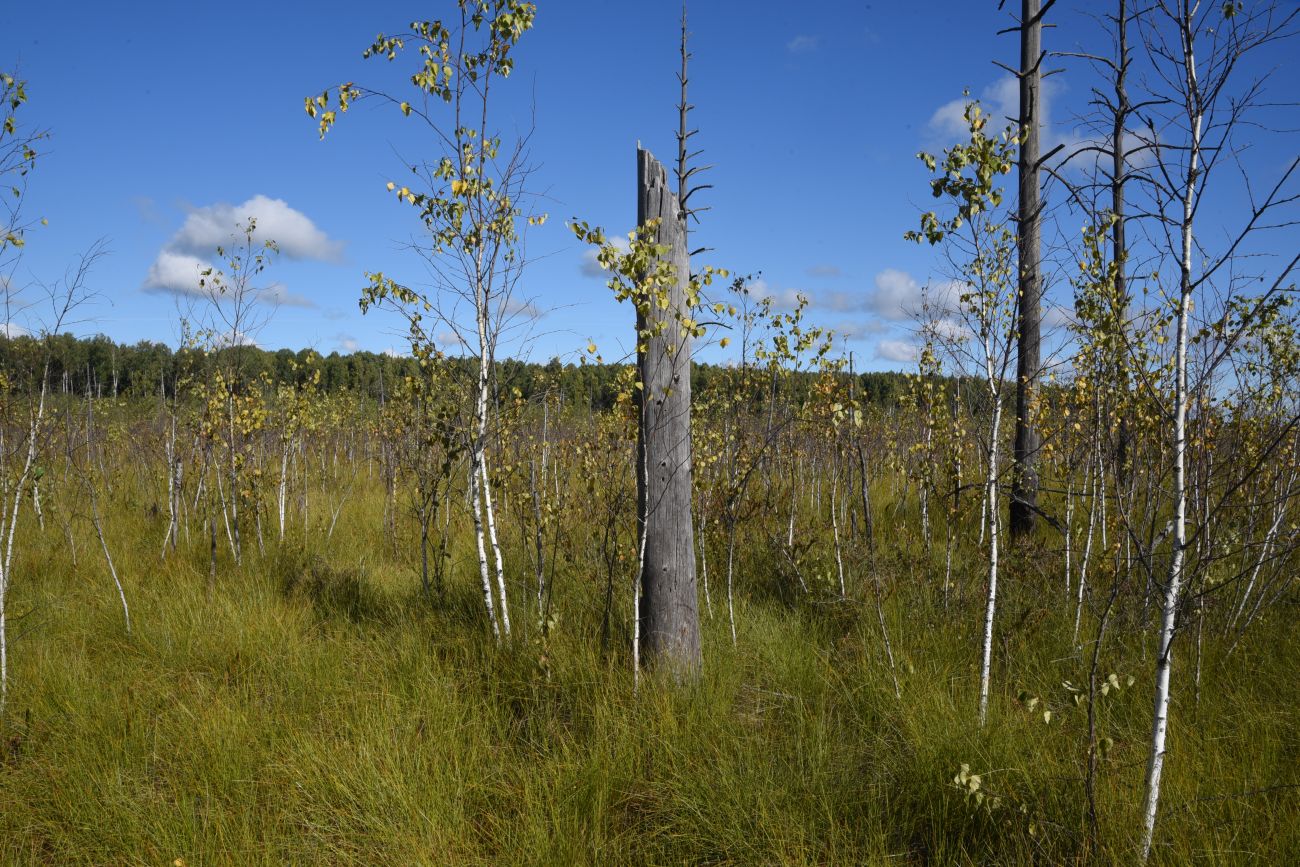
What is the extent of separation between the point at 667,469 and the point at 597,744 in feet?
4.93

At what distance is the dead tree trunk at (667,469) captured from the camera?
390 cm

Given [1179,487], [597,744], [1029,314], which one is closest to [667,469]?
[597,744]

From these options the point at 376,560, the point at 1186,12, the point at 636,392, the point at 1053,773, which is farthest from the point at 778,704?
the point at 376,560

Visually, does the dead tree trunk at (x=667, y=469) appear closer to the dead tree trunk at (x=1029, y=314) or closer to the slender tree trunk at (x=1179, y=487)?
the slender tree trunk at (x=1179, y=487)

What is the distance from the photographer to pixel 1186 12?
240 centimetres

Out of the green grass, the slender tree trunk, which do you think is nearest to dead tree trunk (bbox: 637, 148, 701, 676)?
the green grass

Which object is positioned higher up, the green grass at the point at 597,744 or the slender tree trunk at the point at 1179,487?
the slender tree trunk at the point at 1179,487

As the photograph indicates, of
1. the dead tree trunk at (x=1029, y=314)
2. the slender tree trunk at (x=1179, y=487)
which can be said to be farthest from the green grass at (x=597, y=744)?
the dead tree trunk at (x=1029, y=314)

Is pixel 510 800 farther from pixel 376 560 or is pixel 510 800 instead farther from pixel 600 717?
pixel 376 560

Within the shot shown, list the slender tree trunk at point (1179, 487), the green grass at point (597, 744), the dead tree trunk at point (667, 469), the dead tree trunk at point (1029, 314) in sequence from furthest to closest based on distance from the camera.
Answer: the dead tree trunk at point (1029, 314) < the dead tree trunk at point (667, 469) < the green grass at point (597, 744) < the slender tree trunk at point (1179, 487)

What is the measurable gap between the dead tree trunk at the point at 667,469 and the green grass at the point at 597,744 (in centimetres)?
28

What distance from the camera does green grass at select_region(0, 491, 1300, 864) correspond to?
2.70m

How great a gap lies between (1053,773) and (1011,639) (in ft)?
5.04

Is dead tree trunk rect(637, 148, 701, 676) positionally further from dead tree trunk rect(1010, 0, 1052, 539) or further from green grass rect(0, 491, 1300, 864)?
dead tree trunk rect(1010, 0, 1052, 539)
